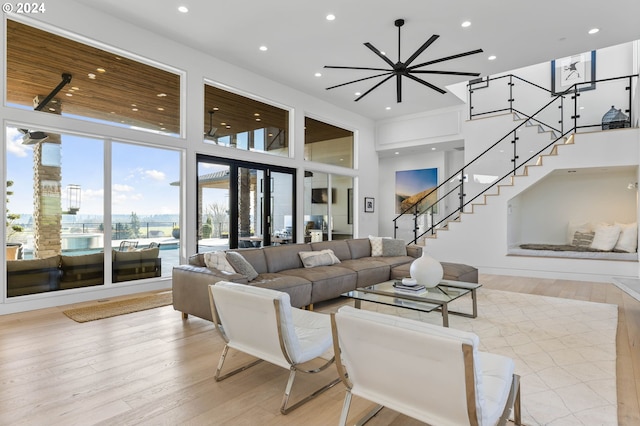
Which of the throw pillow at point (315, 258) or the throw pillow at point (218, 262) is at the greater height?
the throw pillow at point (218, 262)

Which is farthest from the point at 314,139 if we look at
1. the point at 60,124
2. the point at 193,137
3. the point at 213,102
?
the point at 60,124

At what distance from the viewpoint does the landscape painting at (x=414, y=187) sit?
10906 mm

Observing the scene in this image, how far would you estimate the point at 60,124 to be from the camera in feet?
15.4

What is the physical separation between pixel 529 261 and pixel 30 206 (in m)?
8.24

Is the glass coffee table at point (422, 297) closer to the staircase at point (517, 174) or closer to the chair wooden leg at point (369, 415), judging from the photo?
the chair wooden leg at point (369, 415)

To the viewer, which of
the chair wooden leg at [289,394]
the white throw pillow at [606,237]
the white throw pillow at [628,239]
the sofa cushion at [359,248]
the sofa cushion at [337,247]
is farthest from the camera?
the white throw pillow at [606,237]

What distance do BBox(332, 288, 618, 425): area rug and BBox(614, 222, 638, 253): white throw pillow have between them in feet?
9.74

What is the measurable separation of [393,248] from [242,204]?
3016mm

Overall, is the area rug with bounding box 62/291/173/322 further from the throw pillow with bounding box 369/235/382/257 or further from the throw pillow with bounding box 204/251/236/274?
the throw pillow with bounding box 369/235/382/257

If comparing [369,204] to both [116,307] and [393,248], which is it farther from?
[116,307]

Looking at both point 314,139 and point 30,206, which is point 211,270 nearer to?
point 30,206

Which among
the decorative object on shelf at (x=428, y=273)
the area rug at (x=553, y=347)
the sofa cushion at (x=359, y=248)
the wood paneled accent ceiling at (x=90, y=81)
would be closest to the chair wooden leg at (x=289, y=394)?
the area rug at (x=553, y=347)

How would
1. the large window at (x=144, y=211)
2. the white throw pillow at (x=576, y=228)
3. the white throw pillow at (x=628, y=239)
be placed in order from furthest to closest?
1. the white throw pillow at (x=576, y=228)
2. the white throw pillow at (x=628, y=239)
3. the large window at (x=144, y=211)

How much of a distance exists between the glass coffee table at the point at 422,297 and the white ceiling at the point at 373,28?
363 cm
